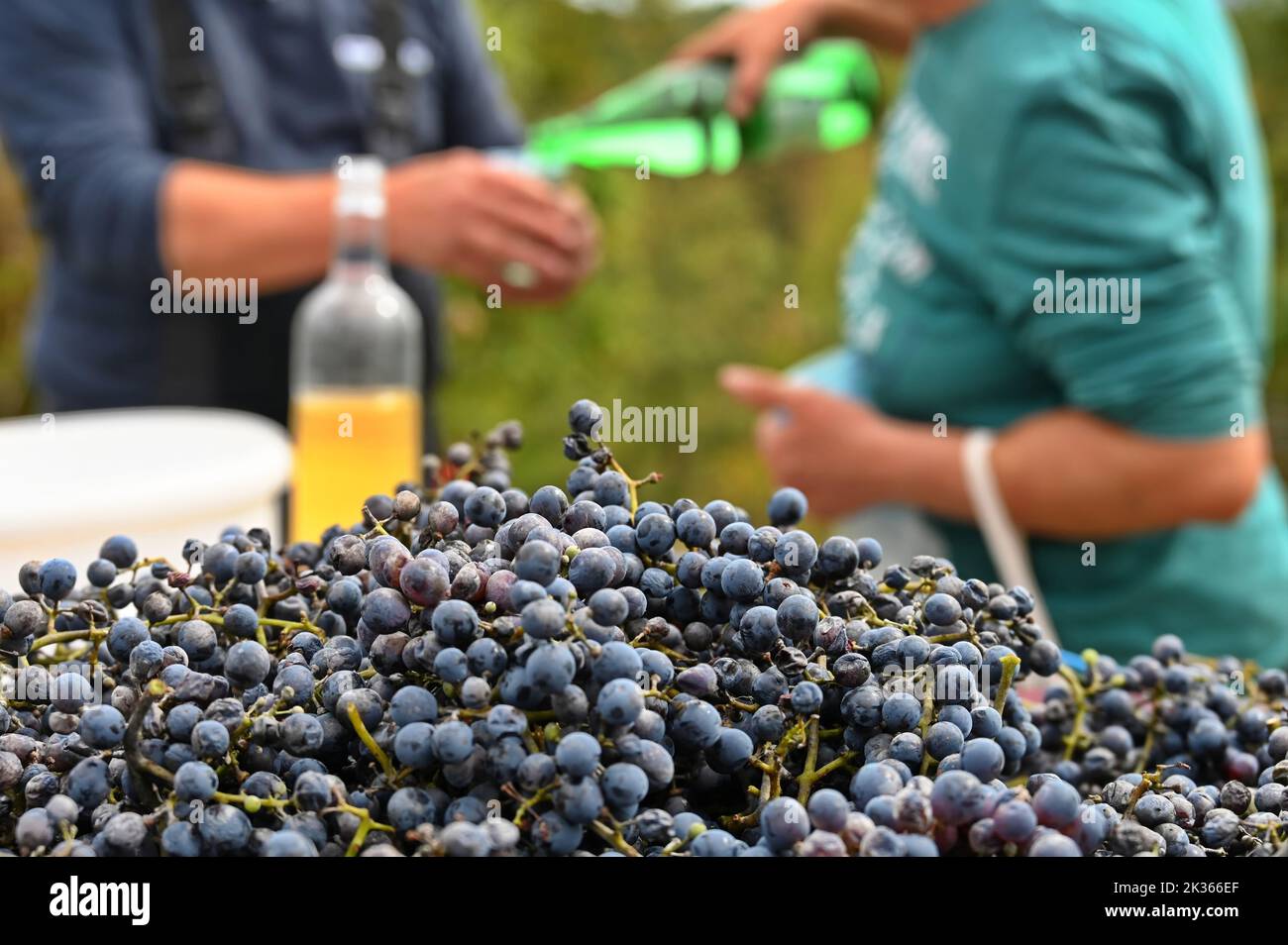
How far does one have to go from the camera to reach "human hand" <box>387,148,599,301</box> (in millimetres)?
1583

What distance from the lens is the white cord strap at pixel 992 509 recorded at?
1.45 meters

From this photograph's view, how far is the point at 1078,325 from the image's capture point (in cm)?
132

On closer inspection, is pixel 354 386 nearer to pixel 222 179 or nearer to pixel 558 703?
pixel 222 179

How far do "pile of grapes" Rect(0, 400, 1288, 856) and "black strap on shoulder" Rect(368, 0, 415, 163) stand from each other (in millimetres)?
1392

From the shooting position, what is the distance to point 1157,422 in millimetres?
1357

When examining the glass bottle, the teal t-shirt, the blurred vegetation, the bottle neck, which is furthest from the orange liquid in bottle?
the blurred vegetation

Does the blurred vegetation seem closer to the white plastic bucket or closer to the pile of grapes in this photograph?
the white plastic bucket

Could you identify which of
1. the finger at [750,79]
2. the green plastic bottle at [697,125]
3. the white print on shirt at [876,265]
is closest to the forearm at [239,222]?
the green plastic bottle at [697,125]

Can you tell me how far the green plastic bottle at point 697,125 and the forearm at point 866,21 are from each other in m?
0.06
